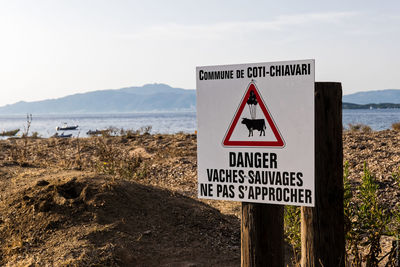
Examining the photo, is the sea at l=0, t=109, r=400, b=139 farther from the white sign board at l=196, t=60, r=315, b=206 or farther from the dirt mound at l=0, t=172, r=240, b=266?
the white sign board at l=196, t=60, r=315, b=206

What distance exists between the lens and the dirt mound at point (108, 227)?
4.65m

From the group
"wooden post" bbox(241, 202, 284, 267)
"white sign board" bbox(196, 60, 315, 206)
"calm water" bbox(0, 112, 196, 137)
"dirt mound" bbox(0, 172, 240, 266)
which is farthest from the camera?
"calm water" bbox(0, 112, 196, 137)

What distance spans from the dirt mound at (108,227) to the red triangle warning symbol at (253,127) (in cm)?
253

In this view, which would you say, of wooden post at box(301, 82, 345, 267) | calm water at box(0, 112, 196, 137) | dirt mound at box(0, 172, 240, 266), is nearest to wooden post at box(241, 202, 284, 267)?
wooden post at box(301, 82, 345, 267)

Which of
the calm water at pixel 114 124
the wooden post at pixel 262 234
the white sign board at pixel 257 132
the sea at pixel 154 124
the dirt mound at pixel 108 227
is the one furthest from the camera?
the calm water at pixel 114 124

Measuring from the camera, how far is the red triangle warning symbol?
7.72 feet

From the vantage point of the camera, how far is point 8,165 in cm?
793

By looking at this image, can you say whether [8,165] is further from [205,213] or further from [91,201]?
[205,213]

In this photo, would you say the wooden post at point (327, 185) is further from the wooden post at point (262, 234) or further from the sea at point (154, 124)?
the sea at point (154, 124)

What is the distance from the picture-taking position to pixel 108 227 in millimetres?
5051

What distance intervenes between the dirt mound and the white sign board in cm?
237

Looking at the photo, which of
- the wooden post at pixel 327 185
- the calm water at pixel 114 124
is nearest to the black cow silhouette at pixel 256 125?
the wooden post at pixel 327 185

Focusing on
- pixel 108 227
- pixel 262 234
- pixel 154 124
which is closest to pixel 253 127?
pixel 262 234

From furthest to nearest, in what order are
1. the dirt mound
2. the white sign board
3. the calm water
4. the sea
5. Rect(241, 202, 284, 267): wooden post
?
the calm water
the sea
the dirt mound
Rect(241, 202, 284, 267): wooden post
the white sign board
